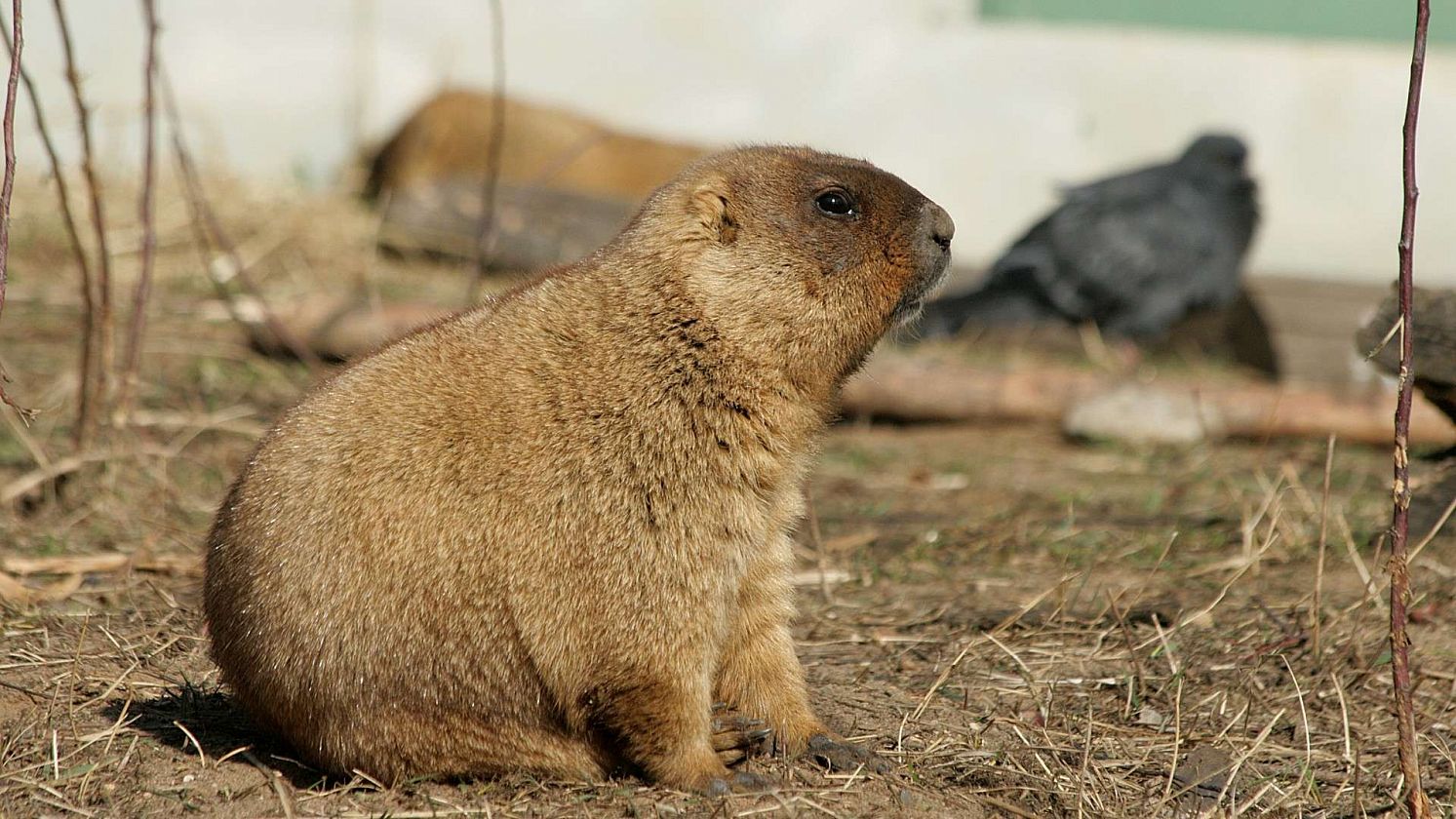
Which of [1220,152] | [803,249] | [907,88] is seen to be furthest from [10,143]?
[1220,152]

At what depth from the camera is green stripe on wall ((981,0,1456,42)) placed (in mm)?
9484

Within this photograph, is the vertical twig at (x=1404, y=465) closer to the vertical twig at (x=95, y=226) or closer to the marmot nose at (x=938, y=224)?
the marmot nose at (x=938, y=224)

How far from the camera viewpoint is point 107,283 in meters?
4.91

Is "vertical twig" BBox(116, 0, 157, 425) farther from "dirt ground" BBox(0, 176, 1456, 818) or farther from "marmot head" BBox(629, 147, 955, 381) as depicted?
"marmot head" BBox(629, 147, 955, 381)

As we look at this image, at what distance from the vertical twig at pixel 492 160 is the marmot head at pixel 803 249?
142 cm

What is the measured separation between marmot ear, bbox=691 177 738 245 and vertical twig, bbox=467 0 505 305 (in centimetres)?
141

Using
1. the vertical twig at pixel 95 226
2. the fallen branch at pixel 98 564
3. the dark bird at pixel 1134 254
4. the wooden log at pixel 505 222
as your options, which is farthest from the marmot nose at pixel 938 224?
the dark bird at pixel 1134 254

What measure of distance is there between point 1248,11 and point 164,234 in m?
7.21

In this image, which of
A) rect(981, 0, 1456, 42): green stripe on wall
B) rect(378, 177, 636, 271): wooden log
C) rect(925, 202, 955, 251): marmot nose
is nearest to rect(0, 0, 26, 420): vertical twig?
rect(925, 202, 955, 251): marmot nose

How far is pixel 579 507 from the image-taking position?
2922 millimetres

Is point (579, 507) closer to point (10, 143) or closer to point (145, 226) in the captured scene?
point (10, 143)

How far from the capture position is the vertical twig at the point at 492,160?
18.7 ft

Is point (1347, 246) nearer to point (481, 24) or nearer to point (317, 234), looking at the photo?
point (481, 24)

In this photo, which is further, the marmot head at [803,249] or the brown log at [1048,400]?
the brown log at [1048,400]
